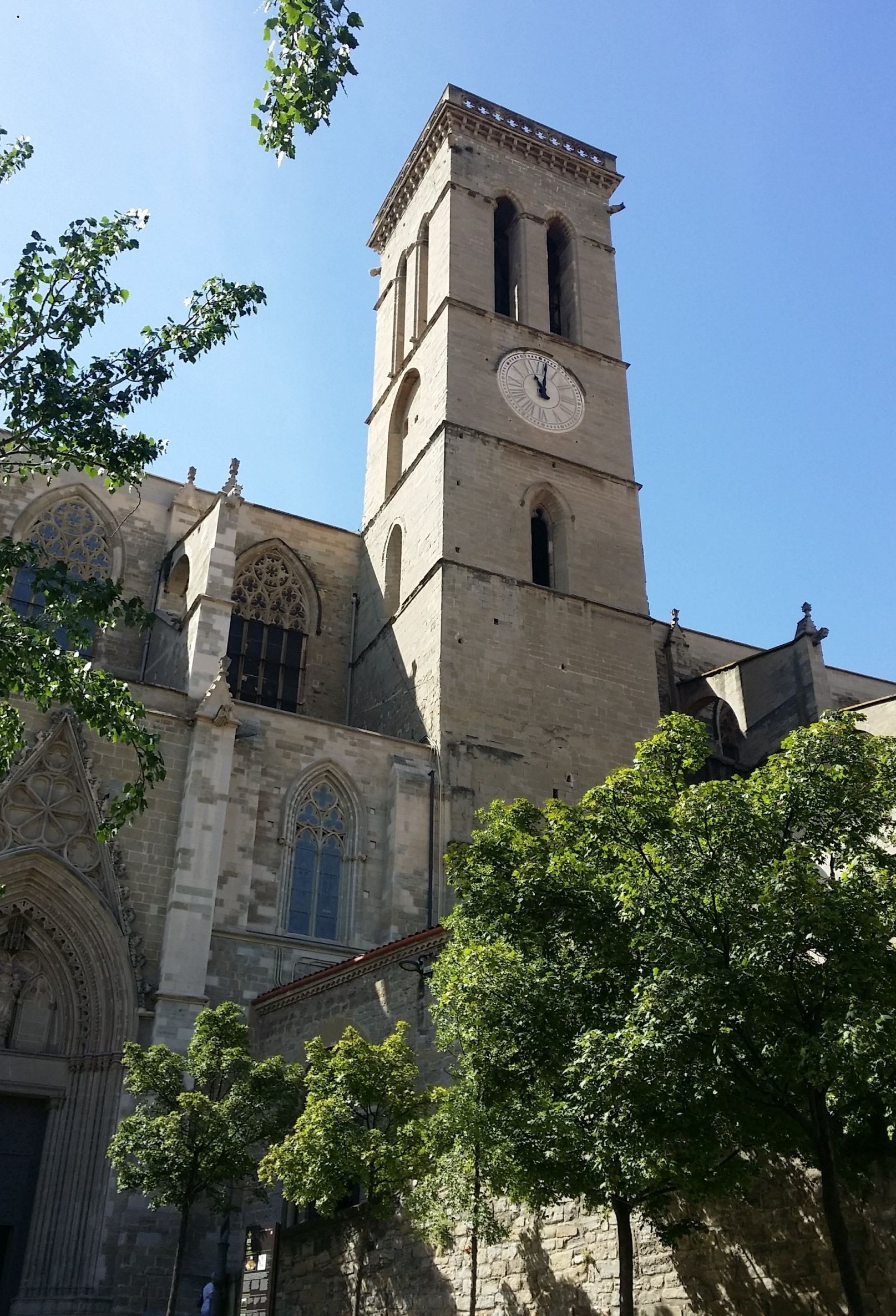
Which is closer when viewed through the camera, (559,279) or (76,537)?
(76,537)

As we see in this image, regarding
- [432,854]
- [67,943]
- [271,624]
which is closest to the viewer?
[67,943]

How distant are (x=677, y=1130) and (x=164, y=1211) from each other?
8.93 m

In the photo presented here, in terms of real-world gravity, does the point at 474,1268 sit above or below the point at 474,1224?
below

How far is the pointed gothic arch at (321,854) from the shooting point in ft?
69.5

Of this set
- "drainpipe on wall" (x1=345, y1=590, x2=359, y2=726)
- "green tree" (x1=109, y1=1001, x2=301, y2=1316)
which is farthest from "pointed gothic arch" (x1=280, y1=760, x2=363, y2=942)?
"drainpipe on wall" (x1=345, y1=590, x2=359, y2=726)

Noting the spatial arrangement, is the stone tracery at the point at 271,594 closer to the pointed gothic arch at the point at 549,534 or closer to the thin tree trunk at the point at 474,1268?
the pointed gothic arch at the point at 549,534

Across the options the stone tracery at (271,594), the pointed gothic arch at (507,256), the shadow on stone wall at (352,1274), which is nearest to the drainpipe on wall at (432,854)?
the shadow on stone wall at (352,1274)

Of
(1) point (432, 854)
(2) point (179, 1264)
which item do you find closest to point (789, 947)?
(2) point (179, 1264)

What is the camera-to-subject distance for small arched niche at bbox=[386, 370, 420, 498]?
1191 inches

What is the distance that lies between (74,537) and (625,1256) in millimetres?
20099

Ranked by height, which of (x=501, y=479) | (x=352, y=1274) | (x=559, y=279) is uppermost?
(x=559, y=279)

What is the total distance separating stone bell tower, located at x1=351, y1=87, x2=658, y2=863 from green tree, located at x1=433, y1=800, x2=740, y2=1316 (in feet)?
30.0

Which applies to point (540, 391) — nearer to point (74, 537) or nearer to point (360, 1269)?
point (74, 537)

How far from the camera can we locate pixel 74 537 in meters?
27.1
